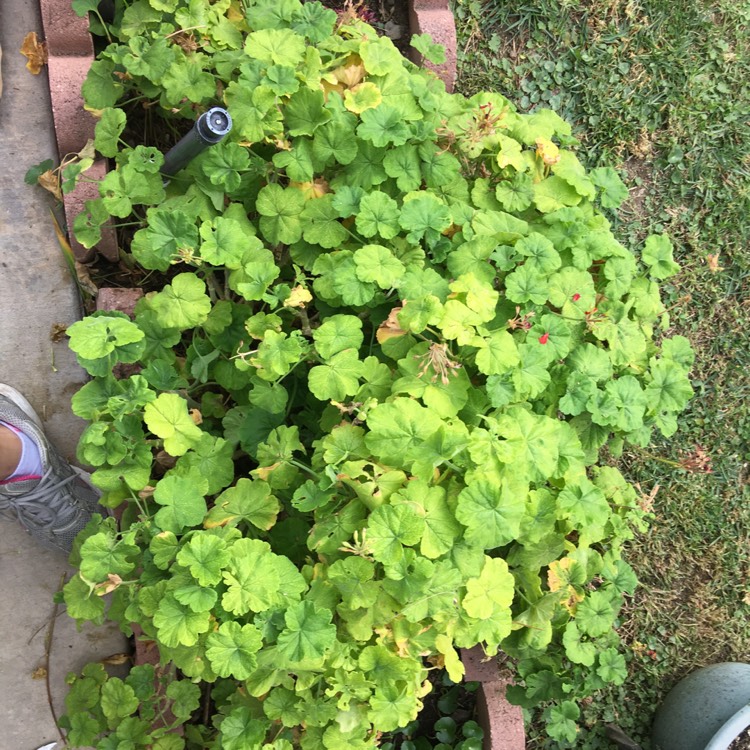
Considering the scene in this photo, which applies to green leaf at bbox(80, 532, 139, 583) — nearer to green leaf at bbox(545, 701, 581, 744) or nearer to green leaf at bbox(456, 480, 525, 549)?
green leaf at bbox(456, 480, 525, 549)

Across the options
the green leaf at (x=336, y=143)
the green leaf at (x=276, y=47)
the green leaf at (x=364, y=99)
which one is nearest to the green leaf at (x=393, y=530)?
the green leaf at (x=336, y=143)

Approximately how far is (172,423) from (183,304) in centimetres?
34

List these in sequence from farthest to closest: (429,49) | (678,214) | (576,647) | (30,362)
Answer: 1. (678,214)
2. (30,362)
3. (429,49)
4. (576,647)

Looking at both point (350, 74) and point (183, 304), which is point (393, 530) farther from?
point (350, 74)

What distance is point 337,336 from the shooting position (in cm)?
196

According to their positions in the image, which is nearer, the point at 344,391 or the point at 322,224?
the point at 344,391

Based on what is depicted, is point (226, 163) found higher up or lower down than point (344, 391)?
higher up

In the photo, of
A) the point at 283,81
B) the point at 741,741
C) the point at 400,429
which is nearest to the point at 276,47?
the point at 283,81

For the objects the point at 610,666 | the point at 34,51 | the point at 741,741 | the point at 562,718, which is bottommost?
the point at 741,741

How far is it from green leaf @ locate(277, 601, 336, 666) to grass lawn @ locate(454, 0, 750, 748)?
2.02 meters

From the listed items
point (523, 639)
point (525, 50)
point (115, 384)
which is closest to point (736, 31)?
point (525, 50)

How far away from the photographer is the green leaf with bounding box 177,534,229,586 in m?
1.73

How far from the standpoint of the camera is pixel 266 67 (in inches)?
82.4

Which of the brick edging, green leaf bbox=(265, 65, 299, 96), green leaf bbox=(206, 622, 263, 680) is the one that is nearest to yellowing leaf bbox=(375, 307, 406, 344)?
green leaf bbox=(265, 65, 299, 96)
